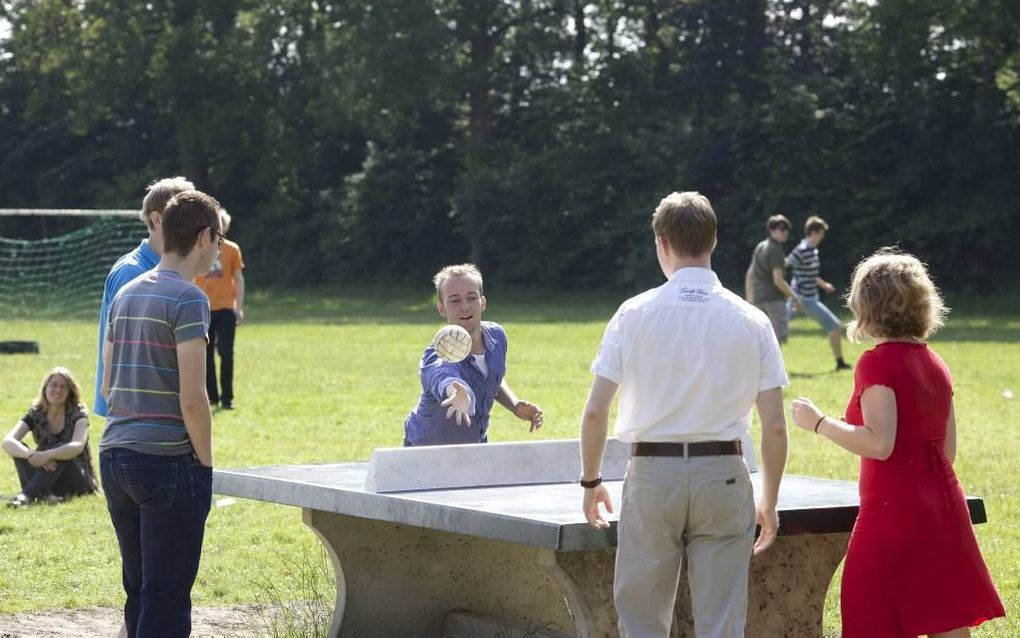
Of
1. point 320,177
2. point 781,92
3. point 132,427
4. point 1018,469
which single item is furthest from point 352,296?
point 132,427

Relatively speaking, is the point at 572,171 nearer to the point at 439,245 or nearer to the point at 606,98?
the point at 606,98

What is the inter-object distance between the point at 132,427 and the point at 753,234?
38.5 m

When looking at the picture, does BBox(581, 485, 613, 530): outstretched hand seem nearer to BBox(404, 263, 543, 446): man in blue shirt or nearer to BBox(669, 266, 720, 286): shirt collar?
BBox(669, 266, 720, 286): shirt collar

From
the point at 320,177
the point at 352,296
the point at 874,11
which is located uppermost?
the point at 874,11

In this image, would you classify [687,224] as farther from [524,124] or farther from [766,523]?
[524,124]

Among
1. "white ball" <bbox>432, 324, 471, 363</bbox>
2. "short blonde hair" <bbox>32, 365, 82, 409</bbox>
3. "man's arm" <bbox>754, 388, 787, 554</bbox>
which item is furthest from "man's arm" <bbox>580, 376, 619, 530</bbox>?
"short blonde hair" <bbox>32, 365, 82, 409</bbox>

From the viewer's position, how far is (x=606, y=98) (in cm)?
4881

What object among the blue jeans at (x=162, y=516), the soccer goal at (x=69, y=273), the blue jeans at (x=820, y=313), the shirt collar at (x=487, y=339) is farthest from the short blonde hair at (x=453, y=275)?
the soccer goal at (x=69, y=273)

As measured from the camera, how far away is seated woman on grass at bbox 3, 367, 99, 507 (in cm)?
1025

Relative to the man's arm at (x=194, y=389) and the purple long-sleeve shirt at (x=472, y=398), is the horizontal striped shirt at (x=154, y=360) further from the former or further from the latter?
the purple long-sleeve shirt at (x=472, y=398)

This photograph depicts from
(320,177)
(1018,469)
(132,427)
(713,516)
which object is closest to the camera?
(713,516)

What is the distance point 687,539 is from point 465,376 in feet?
6.52

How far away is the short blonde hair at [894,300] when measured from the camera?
16.2 ft

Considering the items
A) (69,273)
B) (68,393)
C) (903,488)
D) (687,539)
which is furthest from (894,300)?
(69,273)
